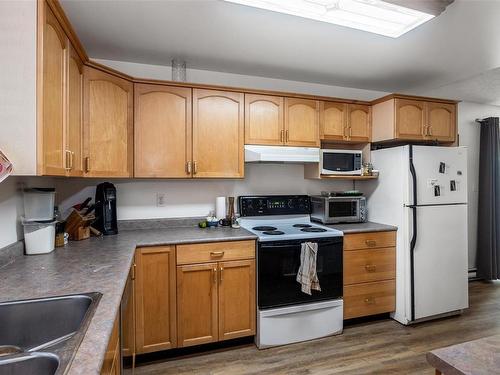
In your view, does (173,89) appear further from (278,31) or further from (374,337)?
(374,337)

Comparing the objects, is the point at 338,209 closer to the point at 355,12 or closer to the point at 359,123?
the point at 359,123

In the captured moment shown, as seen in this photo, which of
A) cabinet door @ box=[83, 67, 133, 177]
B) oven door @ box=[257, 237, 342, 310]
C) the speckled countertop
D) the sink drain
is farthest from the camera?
oven door @ box=[257, 237, 342, 310]

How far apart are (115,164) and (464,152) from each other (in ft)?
10.4

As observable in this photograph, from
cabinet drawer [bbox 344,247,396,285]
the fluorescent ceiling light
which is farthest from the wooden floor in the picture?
the fluorescent ceiling light

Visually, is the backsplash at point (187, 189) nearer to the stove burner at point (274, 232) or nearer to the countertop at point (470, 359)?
the stove burner at point (274, 232)

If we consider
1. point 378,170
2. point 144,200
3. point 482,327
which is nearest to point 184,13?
point 144,200

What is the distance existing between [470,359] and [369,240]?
1.98 metres

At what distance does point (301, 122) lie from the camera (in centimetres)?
279

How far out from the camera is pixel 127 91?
230 centimetres

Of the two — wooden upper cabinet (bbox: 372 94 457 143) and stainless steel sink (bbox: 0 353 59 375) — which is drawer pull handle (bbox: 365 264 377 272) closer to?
wooden upper cabinet (bbox: 372 94 457 143)

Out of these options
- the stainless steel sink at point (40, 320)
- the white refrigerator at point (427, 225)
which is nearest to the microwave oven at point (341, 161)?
the white refrigerator at point (427, 225)

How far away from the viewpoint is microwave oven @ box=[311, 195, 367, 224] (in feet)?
9.39

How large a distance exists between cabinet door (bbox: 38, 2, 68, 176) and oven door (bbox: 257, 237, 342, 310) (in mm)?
1472

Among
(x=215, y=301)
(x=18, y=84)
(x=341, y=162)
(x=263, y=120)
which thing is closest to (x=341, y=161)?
(x=341, y=162)
